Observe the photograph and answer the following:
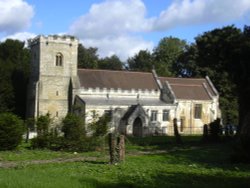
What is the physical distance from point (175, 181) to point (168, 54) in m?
81.6

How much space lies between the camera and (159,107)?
62.3m

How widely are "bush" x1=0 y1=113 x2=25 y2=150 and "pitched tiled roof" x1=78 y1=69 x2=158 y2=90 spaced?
32.5m

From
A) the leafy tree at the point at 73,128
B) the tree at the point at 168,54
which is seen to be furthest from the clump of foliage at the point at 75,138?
the tree at the point at 168,54

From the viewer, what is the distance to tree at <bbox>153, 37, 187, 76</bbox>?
288 ft

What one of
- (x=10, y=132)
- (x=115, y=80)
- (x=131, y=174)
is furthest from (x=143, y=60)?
(x=131, y=174)

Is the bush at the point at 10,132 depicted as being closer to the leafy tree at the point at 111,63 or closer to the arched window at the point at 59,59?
the arched window at the point at 59,59

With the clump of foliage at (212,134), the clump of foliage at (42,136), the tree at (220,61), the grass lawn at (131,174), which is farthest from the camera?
the tree at (220,61)

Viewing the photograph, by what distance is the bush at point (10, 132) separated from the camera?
2638 centimetres

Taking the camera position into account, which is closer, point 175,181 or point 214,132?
point 175,181

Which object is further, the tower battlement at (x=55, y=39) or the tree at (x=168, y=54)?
the tree at (x=168, y=54)

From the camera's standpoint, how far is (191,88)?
67.3 m

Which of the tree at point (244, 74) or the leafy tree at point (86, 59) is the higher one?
the leafy tree at point (86, 59)

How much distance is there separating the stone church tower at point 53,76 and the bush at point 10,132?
31.4m

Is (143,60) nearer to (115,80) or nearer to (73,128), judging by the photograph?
(115,80)
